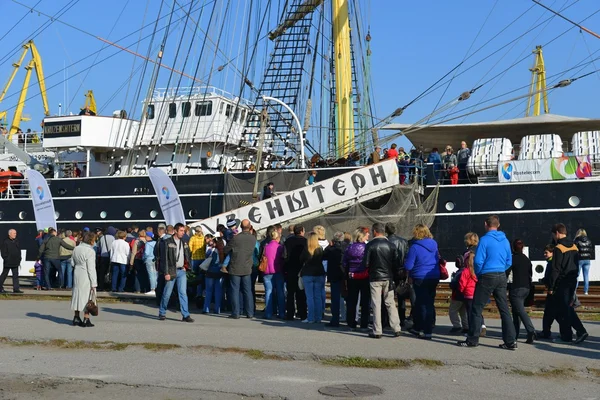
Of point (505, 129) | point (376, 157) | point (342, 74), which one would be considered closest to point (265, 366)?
point (376, 157)

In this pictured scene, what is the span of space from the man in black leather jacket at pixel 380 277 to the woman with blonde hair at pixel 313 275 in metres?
1.46

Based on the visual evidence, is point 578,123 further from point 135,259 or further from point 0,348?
point 0,348

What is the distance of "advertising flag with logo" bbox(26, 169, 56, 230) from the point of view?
23.2 m

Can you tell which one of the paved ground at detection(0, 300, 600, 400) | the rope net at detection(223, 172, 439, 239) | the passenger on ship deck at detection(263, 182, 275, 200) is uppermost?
the passenger on ship deck at detection(263, 182, 275, 200)

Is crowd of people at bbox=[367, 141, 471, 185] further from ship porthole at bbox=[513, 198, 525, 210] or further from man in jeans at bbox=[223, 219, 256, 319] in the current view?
man in jeans at bbox=[223, 219, 256, 319]

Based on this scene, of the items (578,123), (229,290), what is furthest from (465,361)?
(578,123)

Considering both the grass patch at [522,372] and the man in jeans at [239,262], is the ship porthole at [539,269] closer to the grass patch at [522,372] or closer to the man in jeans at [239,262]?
the man in jeans at [239,262]

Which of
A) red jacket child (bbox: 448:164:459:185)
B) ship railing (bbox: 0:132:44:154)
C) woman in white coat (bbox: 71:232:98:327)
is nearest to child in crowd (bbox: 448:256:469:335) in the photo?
woman in white coat (bbox: 71:232:98:327)

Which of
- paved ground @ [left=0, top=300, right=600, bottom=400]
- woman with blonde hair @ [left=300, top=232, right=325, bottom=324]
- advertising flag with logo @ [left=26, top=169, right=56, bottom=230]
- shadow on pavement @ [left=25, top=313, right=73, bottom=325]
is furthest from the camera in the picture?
advertising flag with logo @ [left=26, top=169, right=56, bottom=230]

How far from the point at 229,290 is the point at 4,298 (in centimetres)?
549

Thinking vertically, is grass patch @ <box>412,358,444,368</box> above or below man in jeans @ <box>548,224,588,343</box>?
below

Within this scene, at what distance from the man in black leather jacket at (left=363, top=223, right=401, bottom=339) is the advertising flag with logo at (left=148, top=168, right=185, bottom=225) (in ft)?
38.7

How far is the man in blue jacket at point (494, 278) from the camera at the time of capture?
8.73m

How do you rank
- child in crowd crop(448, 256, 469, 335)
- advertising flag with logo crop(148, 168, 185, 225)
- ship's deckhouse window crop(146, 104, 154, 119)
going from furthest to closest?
ship's deckhouse window crop(146, 104, 154, 119) < advertising flag with logo crop(148, 168, 185, 225) < child in crowd crop(448, 256, 469, 335)
